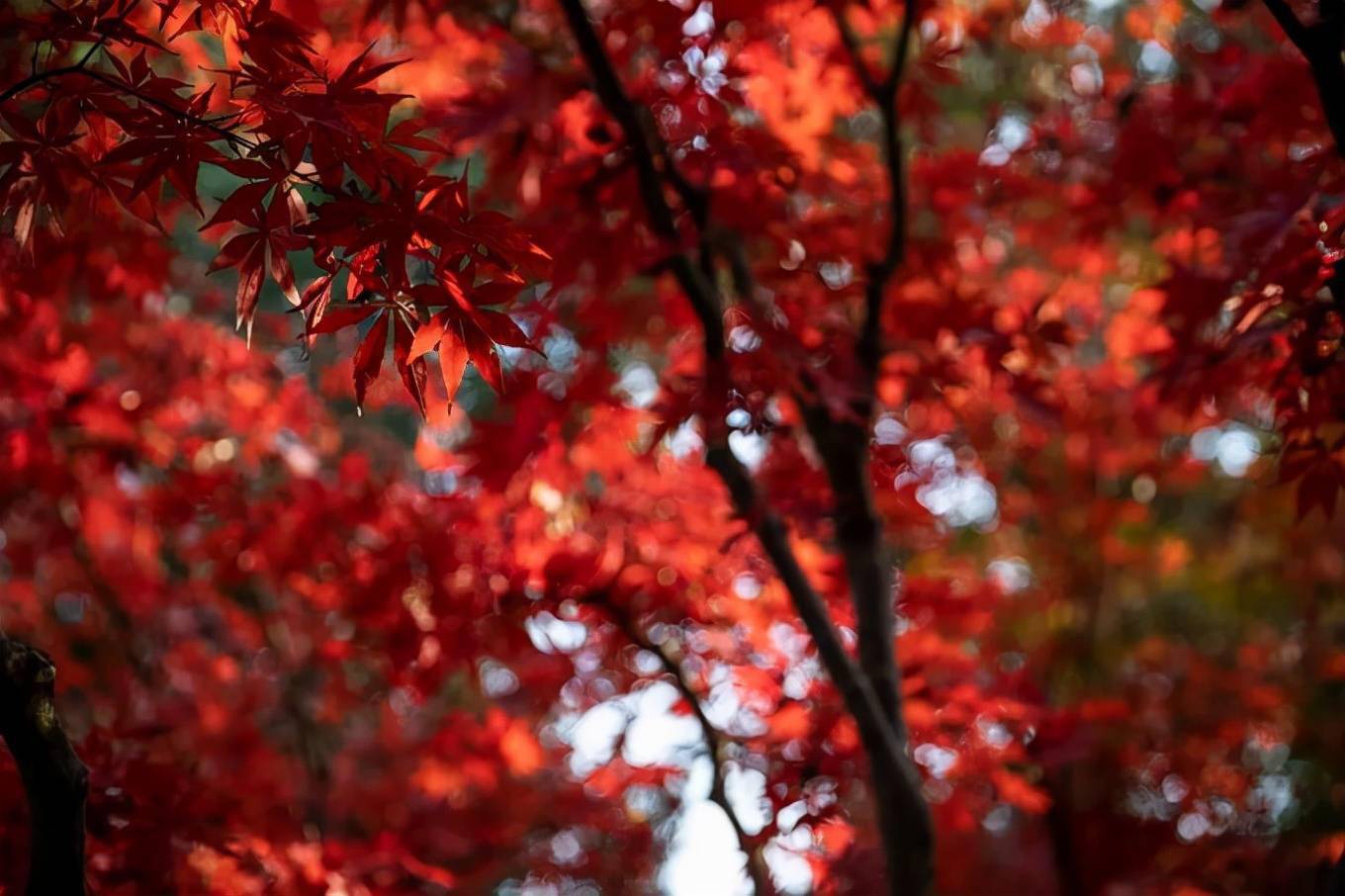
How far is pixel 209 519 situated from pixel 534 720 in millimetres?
2053

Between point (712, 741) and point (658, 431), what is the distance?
96cm

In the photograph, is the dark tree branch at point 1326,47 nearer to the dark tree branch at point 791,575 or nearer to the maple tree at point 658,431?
the maple tree at point 658,431

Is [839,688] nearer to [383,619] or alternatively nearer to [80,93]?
[383,619]

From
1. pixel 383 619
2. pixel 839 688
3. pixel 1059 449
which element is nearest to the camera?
pixel 839 688

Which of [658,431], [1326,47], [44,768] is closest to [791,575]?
[658,431]

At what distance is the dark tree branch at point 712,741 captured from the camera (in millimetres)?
3006

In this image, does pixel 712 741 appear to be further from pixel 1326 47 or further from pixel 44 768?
pixel 1326 47

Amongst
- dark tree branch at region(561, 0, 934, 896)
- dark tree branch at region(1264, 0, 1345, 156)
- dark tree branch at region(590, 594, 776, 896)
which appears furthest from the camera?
dark tree branch at region(590, 594, 776, 896)

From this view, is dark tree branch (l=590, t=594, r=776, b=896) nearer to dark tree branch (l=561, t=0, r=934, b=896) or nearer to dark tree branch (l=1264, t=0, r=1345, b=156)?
dark tree branch (l=561, t=0, r=934, b=896)

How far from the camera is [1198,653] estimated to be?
6648 mm

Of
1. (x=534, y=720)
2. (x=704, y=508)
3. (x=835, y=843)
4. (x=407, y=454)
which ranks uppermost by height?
(x=407, y=454)

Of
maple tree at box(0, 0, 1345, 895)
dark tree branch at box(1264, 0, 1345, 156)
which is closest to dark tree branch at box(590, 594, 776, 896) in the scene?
maple tree at box(0, 0, 1345, 895)

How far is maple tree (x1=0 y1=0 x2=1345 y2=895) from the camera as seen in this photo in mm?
1921

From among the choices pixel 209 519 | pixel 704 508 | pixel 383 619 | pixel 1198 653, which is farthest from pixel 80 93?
pixel 1198 653
